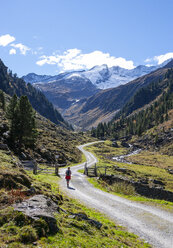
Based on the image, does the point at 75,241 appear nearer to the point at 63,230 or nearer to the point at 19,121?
the point at 63,230

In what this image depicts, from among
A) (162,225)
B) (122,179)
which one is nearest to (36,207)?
(162,225)

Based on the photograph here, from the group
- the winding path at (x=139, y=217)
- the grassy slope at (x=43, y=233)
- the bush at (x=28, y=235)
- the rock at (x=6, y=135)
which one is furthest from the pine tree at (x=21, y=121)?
the bush at (x=28, y=235)

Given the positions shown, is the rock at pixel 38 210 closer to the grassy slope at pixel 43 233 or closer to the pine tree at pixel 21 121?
the grassy slope at pixel 43 233

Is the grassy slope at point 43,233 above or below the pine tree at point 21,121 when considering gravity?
below

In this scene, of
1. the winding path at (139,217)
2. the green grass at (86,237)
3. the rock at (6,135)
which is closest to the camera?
the green grass at (86,237)

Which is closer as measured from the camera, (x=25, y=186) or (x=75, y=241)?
(x=75, y=241)

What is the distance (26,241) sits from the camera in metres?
7.89

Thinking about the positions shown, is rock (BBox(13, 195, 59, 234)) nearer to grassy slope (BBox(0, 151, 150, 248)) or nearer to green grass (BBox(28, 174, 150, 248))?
grassy slope (BBox(0, 151, 150, 248))

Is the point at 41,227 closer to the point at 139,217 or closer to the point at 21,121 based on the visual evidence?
the point at 139,217

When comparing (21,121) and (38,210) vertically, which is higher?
(21,121)

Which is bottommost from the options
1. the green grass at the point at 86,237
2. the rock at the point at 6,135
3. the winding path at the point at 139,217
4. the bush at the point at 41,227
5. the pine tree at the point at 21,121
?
the winding path at the point at 139,217

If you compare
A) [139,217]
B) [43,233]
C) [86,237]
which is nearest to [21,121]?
[139,217]

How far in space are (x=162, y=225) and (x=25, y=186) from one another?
1128 cm

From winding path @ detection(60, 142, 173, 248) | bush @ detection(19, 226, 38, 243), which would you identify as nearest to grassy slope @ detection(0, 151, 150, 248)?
bush @ detection(19, 226, 38, 243)
